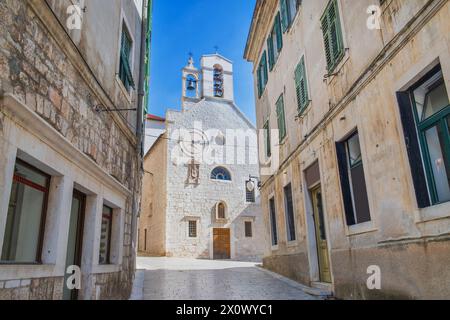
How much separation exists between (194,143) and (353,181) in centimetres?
1905

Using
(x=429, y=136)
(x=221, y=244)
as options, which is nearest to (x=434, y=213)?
(x=429, y=136)

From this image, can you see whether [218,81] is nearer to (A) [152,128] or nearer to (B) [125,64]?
(A) [152,128]

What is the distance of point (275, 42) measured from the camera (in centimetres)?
1147

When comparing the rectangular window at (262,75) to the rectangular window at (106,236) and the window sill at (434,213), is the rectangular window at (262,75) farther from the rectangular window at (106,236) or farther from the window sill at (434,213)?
the window sill at (434,213)

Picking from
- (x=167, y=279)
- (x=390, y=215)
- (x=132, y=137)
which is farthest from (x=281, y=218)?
(x=390, y=215)

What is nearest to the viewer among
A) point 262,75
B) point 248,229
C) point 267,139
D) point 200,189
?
point 267,139

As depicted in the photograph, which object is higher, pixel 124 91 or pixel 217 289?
pixel 124 91

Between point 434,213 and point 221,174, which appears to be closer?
point 434,213

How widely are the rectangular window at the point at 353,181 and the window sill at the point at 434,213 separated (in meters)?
1.56

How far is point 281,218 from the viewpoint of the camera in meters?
10.5

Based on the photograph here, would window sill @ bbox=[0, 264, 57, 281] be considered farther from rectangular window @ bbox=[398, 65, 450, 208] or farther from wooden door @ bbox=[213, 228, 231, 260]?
wooden door @ bbox=[213, 228, 231, 260]

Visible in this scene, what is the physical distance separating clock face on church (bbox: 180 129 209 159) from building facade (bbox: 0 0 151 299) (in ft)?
55.7

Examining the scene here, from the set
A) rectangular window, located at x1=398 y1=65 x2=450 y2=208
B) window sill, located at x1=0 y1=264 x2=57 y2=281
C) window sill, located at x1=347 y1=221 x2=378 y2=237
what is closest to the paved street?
window sill, located at x1=347 y1=221 x2=378 y2=237
